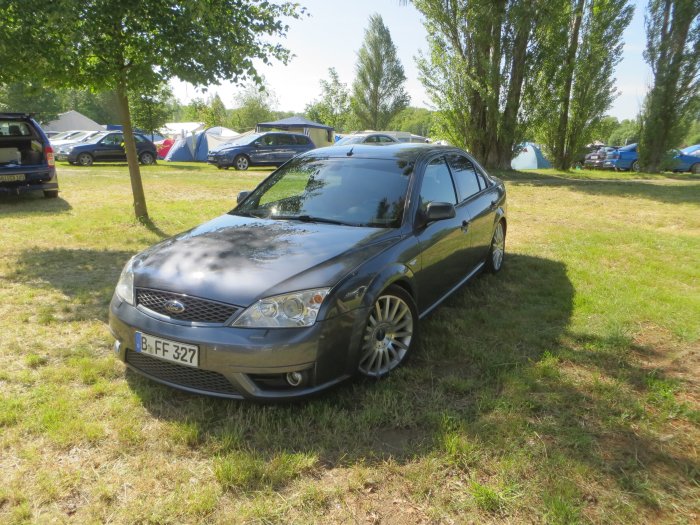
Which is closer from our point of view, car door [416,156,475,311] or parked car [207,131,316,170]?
car door [416,156,475,311]

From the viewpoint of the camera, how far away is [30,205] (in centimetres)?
987

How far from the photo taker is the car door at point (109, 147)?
20250 mm

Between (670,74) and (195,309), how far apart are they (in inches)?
953

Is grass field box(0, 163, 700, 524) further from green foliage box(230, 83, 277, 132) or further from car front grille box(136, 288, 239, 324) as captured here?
green foliage box(230, 83, 277, 132)

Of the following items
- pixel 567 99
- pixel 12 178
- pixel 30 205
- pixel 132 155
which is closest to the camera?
pixel 132 155

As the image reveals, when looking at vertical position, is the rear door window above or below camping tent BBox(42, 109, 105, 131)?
below

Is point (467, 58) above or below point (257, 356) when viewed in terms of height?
above

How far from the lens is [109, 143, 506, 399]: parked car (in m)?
2.62

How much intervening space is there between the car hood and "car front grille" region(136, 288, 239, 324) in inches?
1.3

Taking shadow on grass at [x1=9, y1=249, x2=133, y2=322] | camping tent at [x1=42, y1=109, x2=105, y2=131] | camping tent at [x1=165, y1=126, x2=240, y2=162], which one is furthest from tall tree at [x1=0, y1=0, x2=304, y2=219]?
camping tent at [x1=42, y1=109, x2=105, y2=131]

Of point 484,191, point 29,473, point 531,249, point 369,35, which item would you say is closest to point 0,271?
point 29,473

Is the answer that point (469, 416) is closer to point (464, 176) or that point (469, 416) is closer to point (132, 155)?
point (464, 176)

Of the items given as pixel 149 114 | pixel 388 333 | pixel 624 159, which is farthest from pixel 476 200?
pixel 149 114

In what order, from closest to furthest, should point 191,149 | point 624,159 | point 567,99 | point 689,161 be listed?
point 567,99
point 689,161
point 624,159
point 191,149
